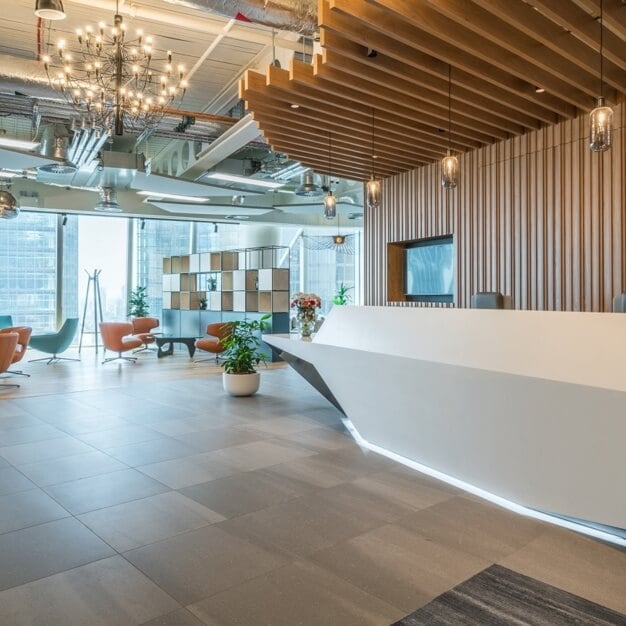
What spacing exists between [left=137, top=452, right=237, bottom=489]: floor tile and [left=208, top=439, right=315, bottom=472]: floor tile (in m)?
0.09

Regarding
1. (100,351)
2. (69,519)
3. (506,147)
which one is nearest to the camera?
(69,519)

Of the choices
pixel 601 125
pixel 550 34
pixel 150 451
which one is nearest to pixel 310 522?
pixel 150 451

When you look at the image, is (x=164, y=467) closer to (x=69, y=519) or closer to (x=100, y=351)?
(x=69, y=519)

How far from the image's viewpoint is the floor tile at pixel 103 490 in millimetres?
3527

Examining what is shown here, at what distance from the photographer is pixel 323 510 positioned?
340 centimetres

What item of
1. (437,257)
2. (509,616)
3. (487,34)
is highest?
(487,34)

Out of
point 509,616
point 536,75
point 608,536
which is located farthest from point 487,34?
point 509,616

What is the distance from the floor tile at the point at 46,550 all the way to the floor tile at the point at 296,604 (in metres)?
0.83

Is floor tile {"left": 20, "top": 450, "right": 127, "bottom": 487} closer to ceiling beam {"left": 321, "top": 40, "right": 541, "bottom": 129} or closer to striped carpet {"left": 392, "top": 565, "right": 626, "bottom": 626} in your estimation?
striped carpet {"left": 392, "top": 565, "right": 626, "bottom": 626}

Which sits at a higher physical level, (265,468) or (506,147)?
(506,147)

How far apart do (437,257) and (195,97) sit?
4.34 meters

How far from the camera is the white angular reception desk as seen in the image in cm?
279

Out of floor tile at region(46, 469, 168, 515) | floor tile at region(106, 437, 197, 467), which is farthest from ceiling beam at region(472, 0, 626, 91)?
floor tile at region(106, 437, 197, 467)

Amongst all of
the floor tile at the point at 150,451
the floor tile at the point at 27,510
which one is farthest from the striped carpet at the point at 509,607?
the floor tile at the point at 150,451
